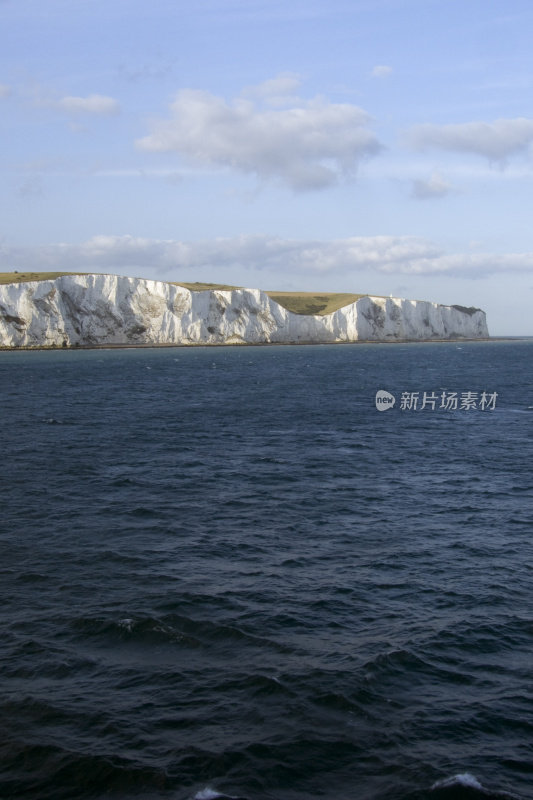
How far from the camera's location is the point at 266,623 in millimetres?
17859

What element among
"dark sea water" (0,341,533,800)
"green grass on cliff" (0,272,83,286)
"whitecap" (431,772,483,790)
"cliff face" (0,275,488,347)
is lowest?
"whitecap" (431,772,483,790)

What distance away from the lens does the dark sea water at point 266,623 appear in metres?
12.4

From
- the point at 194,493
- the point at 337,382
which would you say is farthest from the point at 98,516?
the point at 337,382

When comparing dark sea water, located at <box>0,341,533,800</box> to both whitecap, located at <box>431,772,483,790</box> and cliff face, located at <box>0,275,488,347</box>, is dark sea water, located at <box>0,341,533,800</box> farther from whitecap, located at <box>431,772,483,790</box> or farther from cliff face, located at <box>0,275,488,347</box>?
cliff face, located at <box>0,275,488,347</box>

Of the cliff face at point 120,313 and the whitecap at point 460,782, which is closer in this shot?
the whitecap at point 460,782

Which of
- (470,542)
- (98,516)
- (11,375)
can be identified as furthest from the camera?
(11,375)

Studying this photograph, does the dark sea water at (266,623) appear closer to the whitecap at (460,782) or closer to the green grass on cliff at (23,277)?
the whitecap at (460,782)

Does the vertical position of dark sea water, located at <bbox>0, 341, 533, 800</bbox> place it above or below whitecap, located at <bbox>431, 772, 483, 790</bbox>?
above

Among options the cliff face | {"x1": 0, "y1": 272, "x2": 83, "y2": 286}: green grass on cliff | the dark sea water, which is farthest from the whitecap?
{"x1": 0, "y1": 272, "x2": 83, "y2": 286}: green grass on cliff

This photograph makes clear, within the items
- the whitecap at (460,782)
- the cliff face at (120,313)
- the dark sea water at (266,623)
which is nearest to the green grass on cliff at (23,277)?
the cliff face at (120,313)

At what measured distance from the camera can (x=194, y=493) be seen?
3091 cm

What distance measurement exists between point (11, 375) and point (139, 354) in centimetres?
6059

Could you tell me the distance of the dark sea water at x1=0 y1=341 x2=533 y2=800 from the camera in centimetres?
1245

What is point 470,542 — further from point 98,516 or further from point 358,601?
point 98,516
